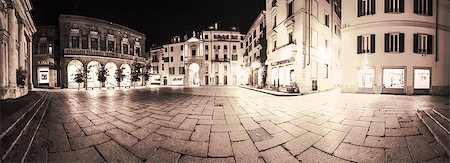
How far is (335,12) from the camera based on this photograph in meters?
20.7

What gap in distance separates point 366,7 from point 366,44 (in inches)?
112

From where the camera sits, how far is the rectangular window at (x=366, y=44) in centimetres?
1427

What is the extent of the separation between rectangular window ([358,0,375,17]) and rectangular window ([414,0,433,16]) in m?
2.68

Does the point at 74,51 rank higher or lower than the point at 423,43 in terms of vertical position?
higher

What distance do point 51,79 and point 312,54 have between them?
33425 millimetres

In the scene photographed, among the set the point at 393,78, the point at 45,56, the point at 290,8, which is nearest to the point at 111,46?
the point at 45,56

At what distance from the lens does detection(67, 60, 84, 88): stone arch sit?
2564cm

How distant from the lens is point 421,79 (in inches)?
539

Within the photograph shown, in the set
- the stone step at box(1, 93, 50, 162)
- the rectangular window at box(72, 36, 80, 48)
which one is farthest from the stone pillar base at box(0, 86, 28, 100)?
the rectangular window at box(72, 36, 80, 48)

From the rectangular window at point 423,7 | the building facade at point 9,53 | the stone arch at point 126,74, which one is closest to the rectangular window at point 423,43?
the rectangular window at point 423,7

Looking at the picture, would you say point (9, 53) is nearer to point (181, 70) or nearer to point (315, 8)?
point (315, 8)

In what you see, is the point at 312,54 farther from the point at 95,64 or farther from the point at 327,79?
the point at 95,64

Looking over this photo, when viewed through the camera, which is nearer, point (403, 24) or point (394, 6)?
point (403, 24)

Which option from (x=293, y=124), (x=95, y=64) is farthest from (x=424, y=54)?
(x=95, y=64)
